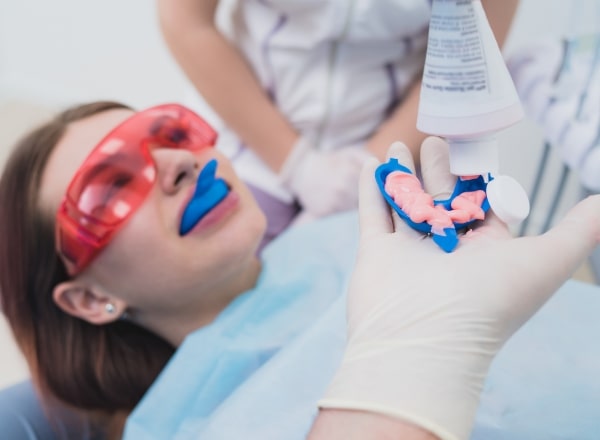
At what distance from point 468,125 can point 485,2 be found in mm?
101

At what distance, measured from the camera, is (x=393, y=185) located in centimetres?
53

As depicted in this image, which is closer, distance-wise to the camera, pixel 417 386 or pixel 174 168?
pixel 417 386

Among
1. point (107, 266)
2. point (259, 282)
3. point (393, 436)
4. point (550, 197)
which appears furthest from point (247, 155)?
point (393, 436)

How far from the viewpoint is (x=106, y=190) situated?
2.47 feet

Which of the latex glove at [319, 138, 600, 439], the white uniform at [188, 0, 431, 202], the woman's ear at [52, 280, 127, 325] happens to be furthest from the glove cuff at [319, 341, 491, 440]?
the white uniform at [188, 0, 431, 202]

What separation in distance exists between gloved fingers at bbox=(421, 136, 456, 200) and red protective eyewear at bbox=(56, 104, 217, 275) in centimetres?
36

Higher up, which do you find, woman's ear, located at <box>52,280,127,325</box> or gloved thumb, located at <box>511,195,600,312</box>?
gloved thumb, located at <box>511,195,600,312</box>

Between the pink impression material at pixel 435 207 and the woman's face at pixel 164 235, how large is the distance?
1.10 feet

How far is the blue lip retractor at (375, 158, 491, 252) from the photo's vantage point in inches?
19.4

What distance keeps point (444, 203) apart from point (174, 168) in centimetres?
39

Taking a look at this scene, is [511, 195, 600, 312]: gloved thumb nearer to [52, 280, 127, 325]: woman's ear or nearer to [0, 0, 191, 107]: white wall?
[52, 280, 127, 325]: woman's ear

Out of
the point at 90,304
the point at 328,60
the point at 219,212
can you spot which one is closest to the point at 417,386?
the point at 219,212

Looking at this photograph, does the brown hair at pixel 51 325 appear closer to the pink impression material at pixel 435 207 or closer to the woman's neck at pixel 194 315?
the woman's neck at pixel 194 315

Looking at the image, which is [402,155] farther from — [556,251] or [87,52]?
[87,52]
